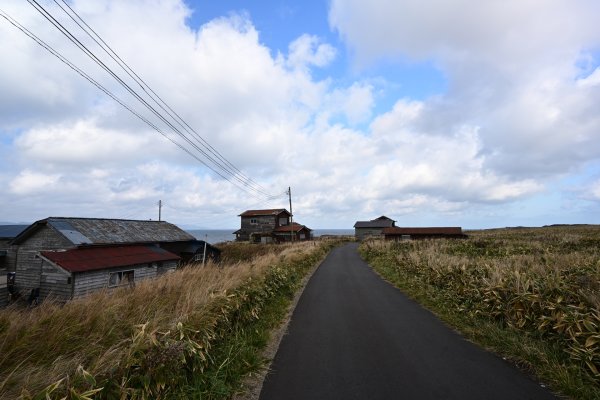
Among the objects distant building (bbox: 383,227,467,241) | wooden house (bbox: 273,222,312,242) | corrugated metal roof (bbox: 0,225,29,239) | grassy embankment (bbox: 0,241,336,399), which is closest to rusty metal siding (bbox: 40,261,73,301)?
grassy embankment (bbox: 0,241,336,399)

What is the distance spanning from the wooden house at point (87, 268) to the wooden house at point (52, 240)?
0.46 metres

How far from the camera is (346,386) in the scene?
5098 millimetres

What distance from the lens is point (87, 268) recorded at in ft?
68.3

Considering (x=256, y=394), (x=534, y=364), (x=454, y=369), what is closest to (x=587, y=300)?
(x=534, y=364)

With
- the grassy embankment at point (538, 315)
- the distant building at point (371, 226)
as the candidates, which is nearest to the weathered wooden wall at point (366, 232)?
the distant building at point (371, 226)

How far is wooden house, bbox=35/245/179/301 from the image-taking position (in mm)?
20469

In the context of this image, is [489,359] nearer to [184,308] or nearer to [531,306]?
[531,306]

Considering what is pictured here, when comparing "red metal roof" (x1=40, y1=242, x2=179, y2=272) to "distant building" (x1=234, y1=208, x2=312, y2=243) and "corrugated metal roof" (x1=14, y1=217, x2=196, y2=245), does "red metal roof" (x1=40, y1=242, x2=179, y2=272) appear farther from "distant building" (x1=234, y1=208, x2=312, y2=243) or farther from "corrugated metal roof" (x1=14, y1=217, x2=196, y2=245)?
"distant building" (x1=234, y1=208, x2=312, y2=243)

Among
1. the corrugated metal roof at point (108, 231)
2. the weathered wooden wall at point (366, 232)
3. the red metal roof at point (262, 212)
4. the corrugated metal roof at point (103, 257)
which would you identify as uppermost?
the red metal roof at point (262, 212)

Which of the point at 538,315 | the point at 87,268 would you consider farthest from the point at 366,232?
the point at 538,315

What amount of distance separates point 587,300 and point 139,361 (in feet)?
25.7

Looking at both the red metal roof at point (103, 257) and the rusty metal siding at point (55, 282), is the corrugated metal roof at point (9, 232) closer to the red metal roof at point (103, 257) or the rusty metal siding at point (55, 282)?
the rusty metal siding at point (55, 282)

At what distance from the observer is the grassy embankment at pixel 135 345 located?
342 centimetres

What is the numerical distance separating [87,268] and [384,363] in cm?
2150
